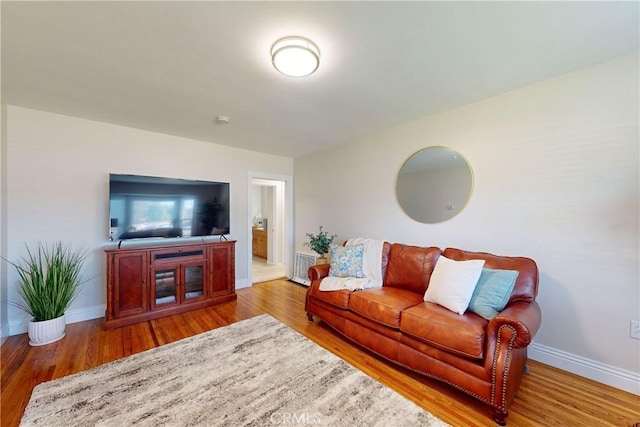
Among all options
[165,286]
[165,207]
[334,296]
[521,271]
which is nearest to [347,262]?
[334,296]

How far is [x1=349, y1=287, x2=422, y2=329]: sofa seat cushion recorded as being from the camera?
207 cm

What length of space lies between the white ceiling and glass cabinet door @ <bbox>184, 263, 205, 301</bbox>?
1937 mm

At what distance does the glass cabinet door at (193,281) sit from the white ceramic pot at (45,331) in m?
1.15

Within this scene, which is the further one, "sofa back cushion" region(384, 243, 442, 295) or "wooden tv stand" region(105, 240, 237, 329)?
"wooden tv stand" region(105, 240, 237, 329)

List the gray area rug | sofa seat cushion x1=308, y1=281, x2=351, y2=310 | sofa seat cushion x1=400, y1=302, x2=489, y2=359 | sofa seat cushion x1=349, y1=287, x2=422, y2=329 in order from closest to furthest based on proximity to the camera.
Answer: the gray area rug < sofa seat cushion x1=400, y1=302, x2=489, y2=359 < sofa seat cushion x1=349, y1=287, x2=422, y2=329 < sofa seat cushion x1=308, y1=281, x2=351, y2=310

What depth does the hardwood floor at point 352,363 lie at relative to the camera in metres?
1.57

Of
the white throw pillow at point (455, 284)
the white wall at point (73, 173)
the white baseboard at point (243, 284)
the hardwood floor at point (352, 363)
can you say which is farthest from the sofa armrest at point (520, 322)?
the white wall at point (73, 173)

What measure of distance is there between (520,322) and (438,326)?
490 mm

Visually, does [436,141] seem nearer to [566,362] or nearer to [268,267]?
[566,362]

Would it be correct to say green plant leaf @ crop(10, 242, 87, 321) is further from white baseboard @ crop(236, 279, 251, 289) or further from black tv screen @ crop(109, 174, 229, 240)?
white baseboard @ crop(236, 279, 251, 289)

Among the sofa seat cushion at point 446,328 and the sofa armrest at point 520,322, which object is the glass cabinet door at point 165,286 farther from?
the sofa armrest at point 520,322

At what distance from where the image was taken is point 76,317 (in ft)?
9.38

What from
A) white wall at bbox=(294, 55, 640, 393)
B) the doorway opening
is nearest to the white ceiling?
white wall at bbox=(294, 55, 640, 393)

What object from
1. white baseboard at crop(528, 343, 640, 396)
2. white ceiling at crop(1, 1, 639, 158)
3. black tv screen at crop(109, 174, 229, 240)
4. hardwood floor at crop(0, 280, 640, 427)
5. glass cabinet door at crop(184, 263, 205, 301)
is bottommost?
hardwood floor at crop(0, 280, 640, 427)
